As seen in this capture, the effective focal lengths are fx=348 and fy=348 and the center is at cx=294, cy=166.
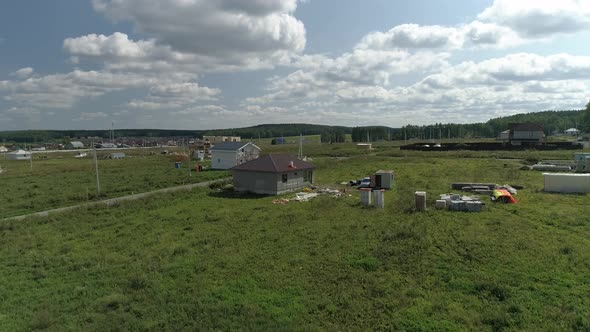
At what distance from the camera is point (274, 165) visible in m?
30.7

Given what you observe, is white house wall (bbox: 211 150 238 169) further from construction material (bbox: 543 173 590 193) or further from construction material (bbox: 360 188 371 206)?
construction material (bbox: 543 173 590 193)

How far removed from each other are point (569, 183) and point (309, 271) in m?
23.1

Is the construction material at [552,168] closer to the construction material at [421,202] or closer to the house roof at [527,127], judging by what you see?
the construction material at [421,202]

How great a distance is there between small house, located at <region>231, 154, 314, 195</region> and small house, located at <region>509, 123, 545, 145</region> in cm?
6070

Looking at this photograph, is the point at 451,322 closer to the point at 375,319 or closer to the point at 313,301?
the point at 375,319

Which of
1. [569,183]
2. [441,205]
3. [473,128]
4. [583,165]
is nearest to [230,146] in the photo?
[441,205]

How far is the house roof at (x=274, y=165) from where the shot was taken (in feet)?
99.5

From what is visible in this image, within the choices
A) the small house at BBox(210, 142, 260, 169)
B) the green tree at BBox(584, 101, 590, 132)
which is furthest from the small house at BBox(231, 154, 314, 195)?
the green tree at BBox(584, 101, 590, 132)

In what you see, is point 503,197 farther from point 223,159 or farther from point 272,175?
point 223,159

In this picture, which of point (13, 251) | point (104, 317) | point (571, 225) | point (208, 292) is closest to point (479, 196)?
point (571, 225)

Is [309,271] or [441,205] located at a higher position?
[441,205]

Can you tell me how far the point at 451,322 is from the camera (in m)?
9.70

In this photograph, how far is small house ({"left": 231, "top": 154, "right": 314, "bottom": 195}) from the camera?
98.6ft

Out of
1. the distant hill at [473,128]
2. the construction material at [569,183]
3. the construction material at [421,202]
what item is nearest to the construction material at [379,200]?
the construction material at [421,202]
